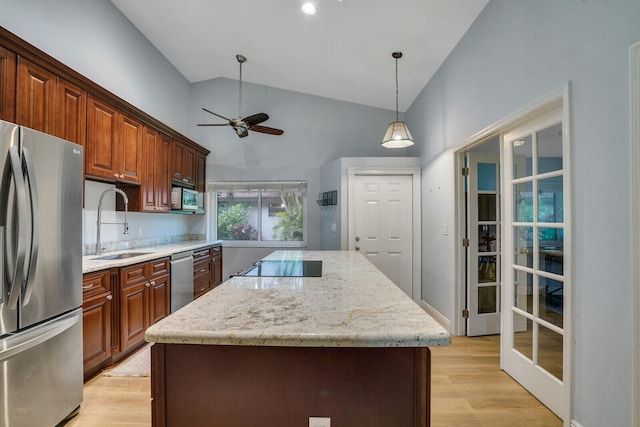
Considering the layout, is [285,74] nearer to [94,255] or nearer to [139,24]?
[139,24]

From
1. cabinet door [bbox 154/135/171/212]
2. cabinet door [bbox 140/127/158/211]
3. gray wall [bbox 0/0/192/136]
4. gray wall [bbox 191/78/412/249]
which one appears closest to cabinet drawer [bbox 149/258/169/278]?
cabinet door [bbox 140/127/158/211]

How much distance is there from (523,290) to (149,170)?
3.81 metres

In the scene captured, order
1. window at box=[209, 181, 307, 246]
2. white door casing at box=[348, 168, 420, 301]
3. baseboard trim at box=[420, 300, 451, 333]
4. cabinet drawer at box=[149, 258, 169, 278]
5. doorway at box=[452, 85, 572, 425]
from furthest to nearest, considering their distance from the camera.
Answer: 1. window at box=[209, 181, 307, 246]
2. white door casing at box=[348, 168, 420, 301]
3. baseboard trim at box=[420, 300, 451, 333]
4. cabinet drawer at box=[149, 258, 169, 278]
5. doorway at box=[452, 85, 572, 425]

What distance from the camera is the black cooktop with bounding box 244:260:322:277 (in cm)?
187

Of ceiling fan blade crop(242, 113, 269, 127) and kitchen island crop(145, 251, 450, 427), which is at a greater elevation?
ceiling fan blade crop(242, 113, 269, 127)

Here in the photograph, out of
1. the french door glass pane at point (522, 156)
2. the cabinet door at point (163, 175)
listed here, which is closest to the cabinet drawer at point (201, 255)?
the cabinet door at point (163, 175)

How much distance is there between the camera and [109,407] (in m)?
2.03

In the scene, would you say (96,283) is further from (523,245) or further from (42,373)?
(523,245)

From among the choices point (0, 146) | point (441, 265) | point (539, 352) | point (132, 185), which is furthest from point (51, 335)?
point (441, 265)

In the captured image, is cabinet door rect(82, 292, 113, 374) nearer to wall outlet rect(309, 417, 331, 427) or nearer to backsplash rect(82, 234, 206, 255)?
backsplash rect(82, 234, 206, 255)

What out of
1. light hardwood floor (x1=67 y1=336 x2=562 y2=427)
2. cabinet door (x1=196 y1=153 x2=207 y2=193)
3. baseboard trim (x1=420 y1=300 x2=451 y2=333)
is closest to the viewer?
light hardwood floor (x1=67 y1=336 x2=562 y2=427)

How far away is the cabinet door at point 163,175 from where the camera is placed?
11.9 ft

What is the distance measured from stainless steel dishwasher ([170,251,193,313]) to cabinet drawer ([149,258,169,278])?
103 mm

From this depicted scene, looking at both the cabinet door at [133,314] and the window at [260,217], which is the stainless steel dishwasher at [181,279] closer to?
the cabinet door at [133,314]
